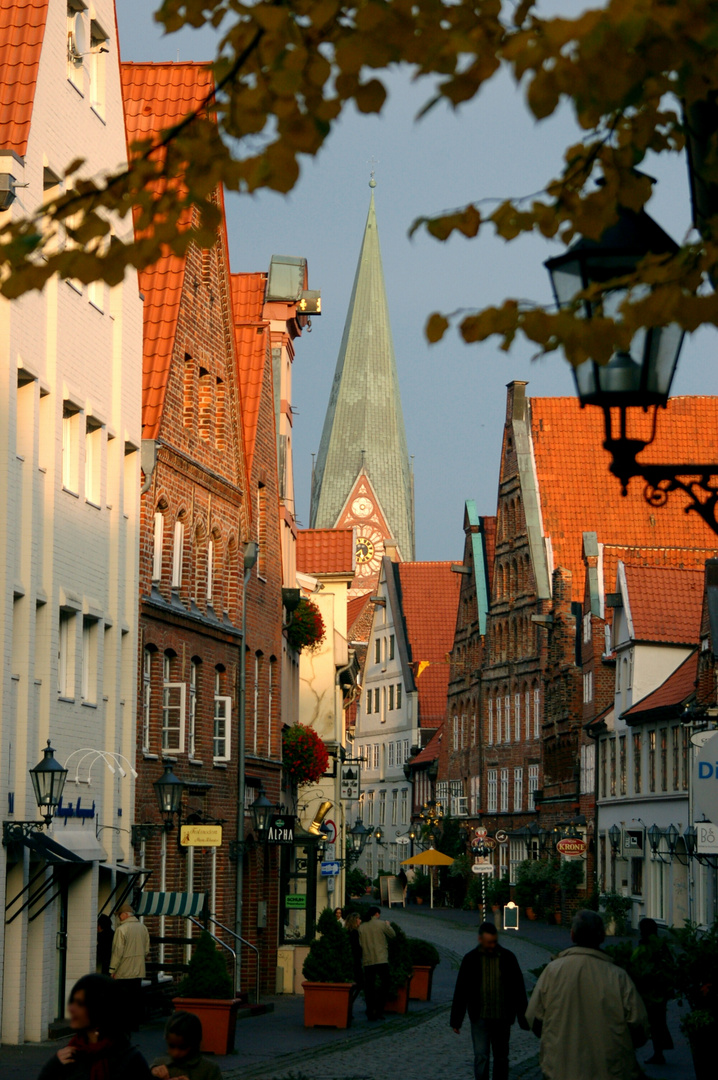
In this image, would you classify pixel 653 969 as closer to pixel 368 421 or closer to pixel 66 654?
pixel 66 654

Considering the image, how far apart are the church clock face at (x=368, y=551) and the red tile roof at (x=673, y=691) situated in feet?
312

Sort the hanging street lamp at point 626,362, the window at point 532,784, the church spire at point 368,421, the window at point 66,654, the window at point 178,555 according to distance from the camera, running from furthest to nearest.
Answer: the church spire at point 368,421 < the window at point 532,784 < the window at point 178,555 < the window at point 66,654 < the hanging street lamp at point 626,362

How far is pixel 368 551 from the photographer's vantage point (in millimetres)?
149625

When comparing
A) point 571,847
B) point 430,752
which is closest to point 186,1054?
point 571,847

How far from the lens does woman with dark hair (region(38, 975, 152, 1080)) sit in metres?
5.68

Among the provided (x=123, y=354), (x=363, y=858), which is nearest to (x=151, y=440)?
(x=123, y=354)

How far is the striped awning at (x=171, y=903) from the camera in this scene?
70.6ft

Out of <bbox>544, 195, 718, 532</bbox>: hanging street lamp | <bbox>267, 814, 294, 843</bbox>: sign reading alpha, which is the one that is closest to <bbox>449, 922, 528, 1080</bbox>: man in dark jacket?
<bbox>544, 195, 718, 532</bbox>: hanging street lamp

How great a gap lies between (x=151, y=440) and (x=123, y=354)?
162 centimetres

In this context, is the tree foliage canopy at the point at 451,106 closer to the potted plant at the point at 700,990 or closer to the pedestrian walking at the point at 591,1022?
the pedestrian walking at the point at 591,1022

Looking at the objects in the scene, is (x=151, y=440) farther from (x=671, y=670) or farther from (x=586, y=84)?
(x=671, y=670)

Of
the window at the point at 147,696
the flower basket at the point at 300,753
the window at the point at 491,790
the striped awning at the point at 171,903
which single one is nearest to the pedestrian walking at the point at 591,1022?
the striped awning at the point at 171,903

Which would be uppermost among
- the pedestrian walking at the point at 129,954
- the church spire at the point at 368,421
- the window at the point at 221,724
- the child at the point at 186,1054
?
the church spire at the point at 368,421

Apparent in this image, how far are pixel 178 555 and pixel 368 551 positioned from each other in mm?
121810
